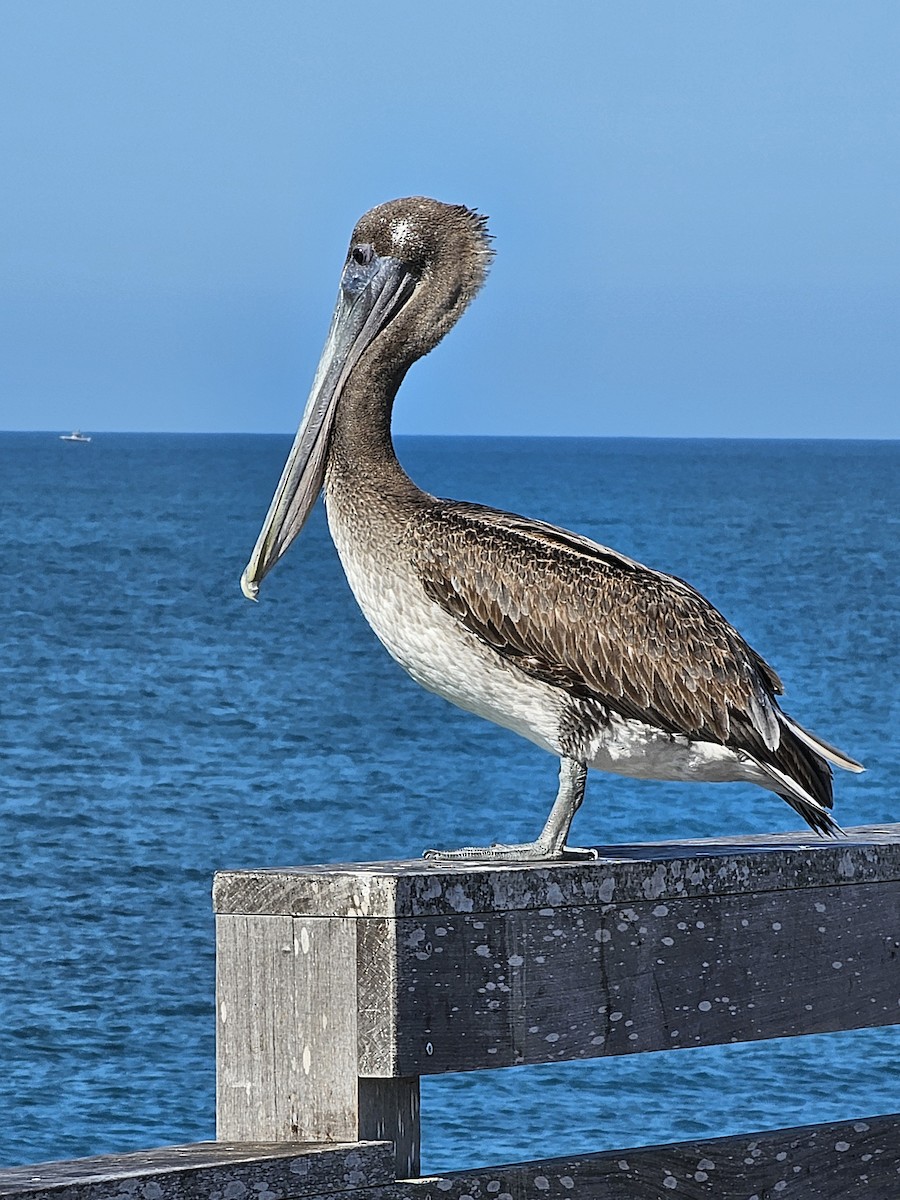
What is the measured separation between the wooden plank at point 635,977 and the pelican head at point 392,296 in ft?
5.72

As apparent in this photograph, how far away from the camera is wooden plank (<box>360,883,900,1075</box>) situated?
2.37 meters

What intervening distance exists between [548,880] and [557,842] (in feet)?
2.89

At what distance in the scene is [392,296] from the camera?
173 inches

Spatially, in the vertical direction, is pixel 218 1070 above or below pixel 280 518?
below

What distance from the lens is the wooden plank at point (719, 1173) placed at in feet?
7.91

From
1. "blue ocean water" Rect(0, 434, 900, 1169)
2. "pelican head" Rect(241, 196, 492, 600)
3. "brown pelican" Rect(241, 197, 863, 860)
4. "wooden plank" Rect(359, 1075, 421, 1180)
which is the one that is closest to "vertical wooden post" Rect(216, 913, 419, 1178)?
"wooden plank" Rect(359, 1075, 421, 1180)

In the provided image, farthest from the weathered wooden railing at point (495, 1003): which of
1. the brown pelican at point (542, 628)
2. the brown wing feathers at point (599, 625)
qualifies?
the brown wing feathers at point (599, 625)

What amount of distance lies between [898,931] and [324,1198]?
1.00m

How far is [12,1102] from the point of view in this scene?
13.4 m

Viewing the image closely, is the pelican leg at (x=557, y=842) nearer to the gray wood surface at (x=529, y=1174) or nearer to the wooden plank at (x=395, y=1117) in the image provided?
the gray wood surface at (x=529, y=1174)

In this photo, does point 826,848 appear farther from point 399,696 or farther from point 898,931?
point 399,696

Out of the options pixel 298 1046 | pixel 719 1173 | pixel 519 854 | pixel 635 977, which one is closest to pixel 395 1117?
pixel 298 1046

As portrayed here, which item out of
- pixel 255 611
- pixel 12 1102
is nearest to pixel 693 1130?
pixel 12 1102

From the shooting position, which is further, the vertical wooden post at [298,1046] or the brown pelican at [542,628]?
the brown pelican at [542,628]
